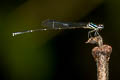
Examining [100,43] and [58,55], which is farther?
[58,55]

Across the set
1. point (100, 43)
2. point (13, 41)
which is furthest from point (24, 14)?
point (100, 43)

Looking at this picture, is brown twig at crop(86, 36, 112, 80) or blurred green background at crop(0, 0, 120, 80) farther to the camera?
blurred green background at crop(0, 0, 120, 80)

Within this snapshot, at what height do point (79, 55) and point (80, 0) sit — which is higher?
point (80, 0)

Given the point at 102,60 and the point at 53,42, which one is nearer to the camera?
the point at 102,60

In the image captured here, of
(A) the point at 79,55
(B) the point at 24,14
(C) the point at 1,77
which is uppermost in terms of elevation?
(B) the point at 24,14

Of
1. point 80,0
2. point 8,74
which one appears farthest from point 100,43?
point 8,74

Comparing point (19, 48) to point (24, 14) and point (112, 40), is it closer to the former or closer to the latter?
point (24, 14)

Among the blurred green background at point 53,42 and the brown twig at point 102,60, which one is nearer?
the brown twig at point 102,60
